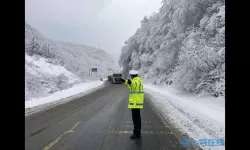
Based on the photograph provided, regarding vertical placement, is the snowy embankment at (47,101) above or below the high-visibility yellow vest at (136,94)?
below

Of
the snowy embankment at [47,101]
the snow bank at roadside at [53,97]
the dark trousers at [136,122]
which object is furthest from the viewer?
the snow bank at roadside at [53,97]

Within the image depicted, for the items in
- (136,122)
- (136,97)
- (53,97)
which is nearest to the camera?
(136,122)

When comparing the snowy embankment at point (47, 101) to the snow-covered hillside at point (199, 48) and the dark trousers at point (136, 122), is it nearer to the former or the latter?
the dark trousers at point (136, 122)

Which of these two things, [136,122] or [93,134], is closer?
[136,122]

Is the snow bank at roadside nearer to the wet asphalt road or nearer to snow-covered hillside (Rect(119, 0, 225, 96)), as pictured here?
the wet asphalt road

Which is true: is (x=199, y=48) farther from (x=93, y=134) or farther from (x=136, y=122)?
(x=93, y=134)

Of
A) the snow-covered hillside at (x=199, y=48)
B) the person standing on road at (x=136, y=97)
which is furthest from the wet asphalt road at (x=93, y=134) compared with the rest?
the snow-covered hillside at (x=199, y=48)

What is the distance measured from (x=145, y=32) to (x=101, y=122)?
48.6 metres

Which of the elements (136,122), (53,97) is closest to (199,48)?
(136,122)
